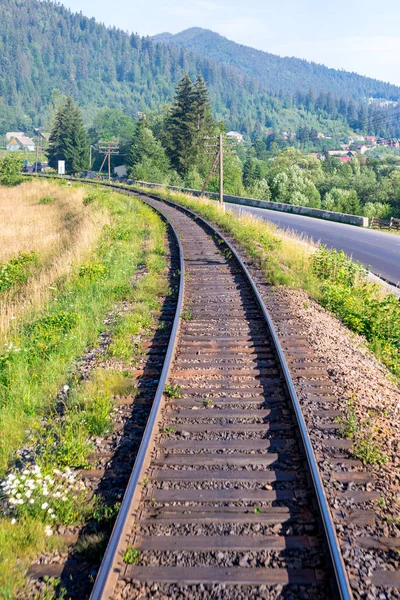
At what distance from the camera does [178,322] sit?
342 inches

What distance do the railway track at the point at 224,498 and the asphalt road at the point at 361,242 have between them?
11642 mm

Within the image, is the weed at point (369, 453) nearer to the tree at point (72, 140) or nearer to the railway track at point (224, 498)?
the railway track at point (224, 498)

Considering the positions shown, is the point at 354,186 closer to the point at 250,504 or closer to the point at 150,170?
the point at 150,170

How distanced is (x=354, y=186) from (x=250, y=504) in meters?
78.0

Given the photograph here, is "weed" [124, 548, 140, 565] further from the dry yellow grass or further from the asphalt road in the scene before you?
the asphalt road

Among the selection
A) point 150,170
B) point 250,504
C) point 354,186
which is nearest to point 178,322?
point 250,504

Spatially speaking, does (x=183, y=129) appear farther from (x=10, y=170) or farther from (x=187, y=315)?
(x=187, y=315)

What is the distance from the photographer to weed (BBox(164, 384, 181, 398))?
6235 mm

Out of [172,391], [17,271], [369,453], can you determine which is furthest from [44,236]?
[369,453]

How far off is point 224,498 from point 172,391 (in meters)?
2.00

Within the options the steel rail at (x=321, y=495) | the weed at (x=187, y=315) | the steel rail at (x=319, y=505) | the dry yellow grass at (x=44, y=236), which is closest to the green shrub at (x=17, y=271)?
the dry yellow grass at (x=44, y=236)

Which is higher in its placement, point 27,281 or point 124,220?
point 124,220

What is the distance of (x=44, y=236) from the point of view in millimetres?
23047

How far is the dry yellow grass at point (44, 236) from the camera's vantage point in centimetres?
1252
